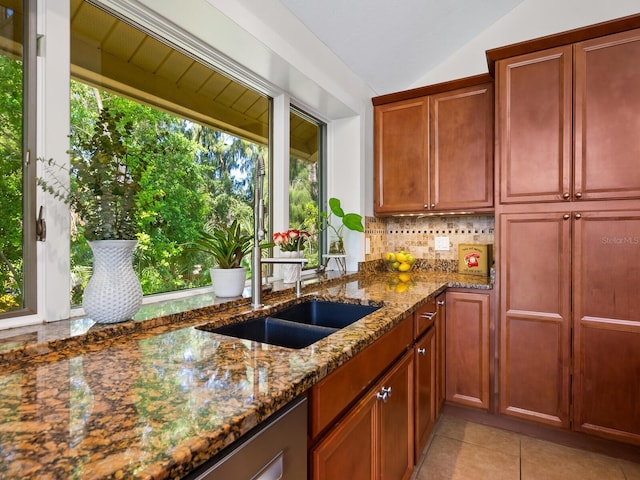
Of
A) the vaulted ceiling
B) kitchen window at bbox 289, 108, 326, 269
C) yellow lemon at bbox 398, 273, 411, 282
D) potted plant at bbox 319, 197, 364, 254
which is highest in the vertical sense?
the vaulted ceiling

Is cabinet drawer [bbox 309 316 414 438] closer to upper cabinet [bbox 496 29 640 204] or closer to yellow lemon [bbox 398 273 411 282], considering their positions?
yellow lemon [bbox 398 273 411 282]

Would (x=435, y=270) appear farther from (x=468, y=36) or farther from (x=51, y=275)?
(x=51, y=275)

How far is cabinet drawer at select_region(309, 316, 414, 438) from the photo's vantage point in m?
0.86

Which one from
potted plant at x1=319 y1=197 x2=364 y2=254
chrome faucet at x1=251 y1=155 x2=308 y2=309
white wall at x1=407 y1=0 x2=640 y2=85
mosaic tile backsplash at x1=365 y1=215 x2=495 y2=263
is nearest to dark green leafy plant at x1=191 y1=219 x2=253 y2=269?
chrome faucet at x1=251 y1=155 x2=308 y2=309

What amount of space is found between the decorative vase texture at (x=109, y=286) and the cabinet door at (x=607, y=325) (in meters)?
2.19

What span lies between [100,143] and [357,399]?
43.5 inches

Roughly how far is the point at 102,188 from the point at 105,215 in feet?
0.27

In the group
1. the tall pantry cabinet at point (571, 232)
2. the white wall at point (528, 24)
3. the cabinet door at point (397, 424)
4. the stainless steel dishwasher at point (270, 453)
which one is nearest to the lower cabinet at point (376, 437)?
the cabinet door at point (397, 424)

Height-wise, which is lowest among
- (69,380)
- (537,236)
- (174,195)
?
(69,380)

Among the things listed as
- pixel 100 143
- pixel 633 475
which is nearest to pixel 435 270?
pixel 633 475

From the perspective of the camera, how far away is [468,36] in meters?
2.68

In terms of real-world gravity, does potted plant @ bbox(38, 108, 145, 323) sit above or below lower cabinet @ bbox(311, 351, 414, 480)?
above

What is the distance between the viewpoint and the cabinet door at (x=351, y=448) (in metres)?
0.88

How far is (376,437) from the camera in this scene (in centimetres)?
120
